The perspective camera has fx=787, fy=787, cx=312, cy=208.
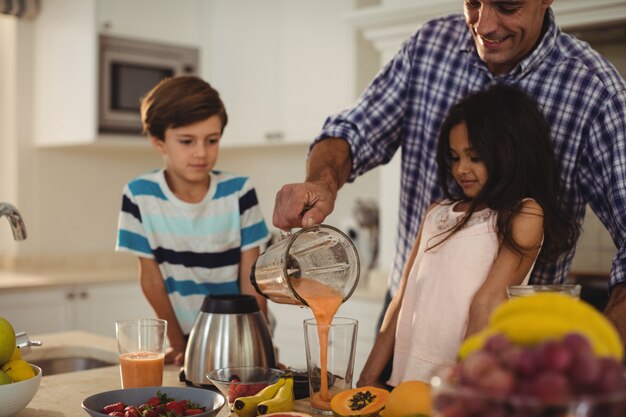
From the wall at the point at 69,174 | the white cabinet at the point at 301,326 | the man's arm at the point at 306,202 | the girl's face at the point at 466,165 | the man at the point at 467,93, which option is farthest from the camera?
the wall at the point at 69,174

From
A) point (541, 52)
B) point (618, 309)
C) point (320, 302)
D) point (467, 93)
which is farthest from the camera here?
point (467, 93)

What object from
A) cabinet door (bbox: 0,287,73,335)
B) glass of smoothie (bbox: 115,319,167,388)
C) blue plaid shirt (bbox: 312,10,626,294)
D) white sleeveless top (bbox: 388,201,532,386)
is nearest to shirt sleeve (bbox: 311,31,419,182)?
blue plaid shirt (bbox: 312,10,626,294)

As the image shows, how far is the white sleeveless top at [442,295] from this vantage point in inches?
65.0

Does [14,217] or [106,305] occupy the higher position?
[14,217]

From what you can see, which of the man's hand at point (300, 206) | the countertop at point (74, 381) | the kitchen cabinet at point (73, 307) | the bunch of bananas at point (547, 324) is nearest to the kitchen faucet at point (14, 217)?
the countertop at point (74, 381)

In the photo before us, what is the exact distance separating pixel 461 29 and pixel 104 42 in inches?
99.2

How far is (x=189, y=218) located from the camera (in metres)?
2.14

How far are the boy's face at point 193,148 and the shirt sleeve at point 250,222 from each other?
13 centimetres

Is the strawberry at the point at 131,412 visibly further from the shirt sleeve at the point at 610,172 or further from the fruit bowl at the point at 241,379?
the shirt sleeve at the point at 610,172

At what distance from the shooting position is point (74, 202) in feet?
14.4

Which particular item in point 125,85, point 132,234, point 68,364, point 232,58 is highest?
point 232,58

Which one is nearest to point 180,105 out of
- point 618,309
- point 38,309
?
point 618,309

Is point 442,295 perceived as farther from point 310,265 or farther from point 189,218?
point 189,218

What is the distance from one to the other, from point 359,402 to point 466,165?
702 millimetres
